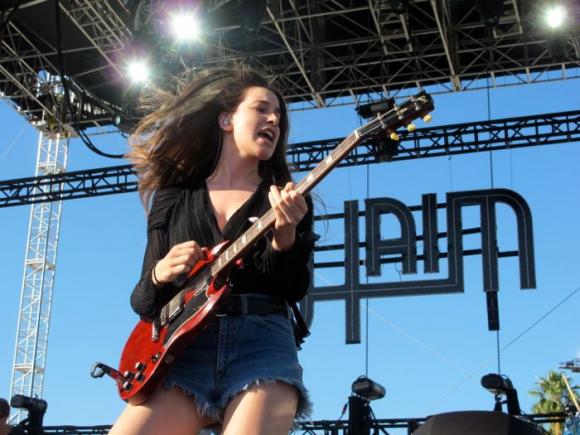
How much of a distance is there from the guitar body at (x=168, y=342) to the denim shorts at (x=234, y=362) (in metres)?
0.05

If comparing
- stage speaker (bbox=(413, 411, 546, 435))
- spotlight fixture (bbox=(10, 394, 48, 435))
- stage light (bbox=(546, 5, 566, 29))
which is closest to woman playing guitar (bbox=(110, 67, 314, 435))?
stage speaker (bbox=(413, 411, 546, 435))

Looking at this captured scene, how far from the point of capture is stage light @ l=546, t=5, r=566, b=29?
475 inches

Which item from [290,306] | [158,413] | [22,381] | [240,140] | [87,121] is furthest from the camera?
[22,381]

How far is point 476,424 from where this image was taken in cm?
367

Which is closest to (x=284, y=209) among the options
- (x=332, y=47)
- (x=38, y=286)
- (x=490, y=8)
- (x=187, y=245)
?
(x=187, y=245)

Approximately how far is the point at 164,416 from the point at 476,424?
1830 mm

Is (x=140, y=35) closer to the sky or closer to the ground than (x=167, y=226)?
closer to the sky

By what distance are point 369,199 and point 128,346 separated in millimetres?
11586

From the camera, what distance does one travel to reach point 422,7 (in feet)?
44.4

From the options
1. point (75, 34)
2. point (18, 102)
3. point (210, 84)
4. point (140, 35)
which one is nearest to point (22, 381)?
point (18, 102)

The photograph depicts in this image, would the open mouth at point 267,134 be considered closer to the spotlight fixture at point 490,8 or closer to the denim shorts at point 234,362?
the denim shorts at point 234,362

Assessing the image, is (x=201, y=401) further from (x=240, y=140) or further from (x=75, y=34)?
(x=75, y=34)

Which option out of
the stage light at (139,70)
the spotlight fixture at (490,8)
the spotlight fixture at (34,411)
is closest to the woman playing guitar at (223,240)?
the spotlight fixture at (34,411)

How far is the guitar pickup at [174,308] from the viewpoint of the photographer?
238 cm
